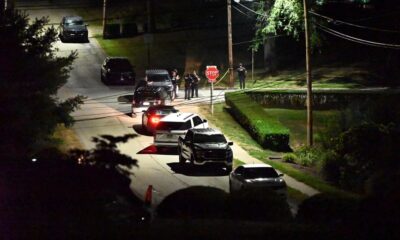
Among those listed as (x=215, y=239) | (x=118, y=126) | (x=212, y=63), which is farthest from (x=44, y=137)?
(x=212, y=63)

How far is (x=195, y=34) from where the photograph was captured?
63500 millimetres

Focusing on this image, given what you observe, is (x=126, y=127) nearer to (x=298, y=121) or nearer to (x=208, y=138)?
(x=208, y=138)

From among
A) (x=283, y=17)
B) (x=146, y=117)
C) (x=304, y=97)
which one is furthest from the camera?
(x=283, y=17)

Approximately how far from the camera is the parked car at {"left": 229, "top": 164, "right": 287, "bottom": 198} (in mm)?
21062

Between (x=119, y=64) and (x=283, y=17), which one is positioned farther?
(x=119, y=64)

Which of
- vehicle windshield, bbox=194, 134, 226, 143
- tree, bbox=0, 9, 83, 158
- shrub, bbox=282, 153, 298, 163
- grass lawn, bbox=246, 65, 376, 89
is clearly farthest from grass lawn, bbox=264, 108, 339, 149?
tree, bbox=0, 9, 83, 158

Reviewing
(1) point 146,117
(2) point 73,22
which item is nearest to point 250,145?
(1) point 146,117

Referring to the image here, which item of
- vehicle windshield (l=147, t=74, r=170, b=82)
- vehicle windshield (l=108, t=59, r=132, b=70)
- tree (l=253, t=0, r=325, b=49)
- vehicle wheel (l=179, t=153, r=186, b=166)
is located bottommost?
vehicle wheel (l=179, t=153, r=186, b=166)

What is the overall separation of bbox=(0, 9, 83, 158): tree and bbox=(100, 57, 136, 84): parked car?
2669 centimetres

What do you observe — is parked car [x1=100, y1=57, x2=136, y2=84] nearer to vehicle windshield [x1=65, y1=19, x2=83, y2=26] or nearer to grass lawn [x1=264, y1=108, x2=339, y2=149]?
grass lawn [x1=264, y1=108, x2=339, y2=149]

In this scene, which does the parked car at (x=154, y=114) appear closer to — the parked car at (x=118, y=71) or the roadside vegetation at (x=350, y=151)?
the roadside vegetation at (x=350, y=151)

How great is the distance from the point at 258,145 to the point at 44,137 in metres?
16.5

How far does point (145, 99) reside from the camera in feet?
118

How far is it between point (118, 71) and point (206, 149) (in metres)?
21.5
